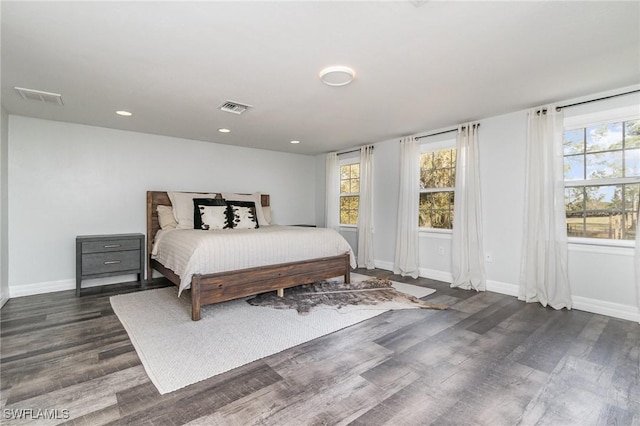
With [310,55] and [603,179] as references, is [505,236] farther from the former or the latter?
[310,55]

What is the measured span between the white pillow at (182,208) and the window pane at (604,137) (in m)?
4.83

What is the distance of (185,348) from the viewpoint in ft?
7.09

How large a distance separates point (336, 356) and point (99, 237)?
324 cm

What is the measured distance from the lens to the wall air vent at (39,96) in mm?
2695

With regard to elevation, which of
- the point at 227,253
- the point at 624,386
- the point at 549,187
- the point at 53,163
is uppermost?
the point at 53,163

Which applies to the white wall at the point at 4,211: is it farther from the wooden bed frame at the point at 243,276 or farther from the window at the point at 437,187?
the window at the point at 437,187

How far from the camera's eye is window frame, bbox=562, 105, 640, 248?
279cm

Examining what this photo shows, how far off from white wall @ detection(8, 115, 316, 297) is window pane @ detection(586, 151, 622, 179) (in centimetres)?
490

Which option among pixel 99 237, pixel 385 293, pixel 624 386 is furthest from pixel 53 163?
pixel 624 386

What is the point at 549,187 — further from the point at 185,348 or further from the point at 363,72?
the point at 185,348

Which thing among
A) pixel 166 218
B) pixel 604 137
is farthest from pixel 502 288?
pixel 166 218

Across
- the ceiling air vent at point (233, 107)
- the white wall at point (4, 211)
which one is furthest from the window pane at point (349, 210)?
the white wall at point (4, 211)

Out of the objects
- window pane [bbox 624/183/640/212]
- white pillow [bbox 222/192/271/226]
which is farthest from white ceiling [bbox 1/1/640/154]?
white pillow [bbox 222/192/271/226]

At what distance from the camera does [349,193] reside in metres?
5.66
